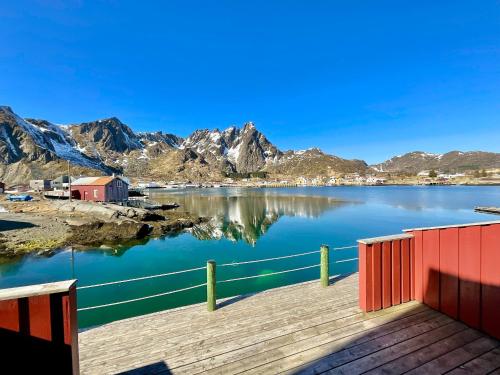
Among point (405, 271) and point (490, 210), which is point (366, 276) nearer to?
point (405, 271)

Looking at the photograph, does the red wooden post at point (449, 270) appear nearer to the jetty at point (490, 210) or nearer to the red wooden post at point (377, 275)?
the red wooden post at point (377, 275)

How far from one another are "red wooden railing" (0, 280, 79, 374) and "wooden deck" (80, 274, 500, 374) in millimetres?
1556

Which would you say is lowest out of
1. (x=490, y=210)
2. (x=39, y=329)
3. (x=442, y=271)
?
(x=490, y=210)

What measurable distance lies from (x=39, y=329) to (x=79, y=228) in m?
32.7

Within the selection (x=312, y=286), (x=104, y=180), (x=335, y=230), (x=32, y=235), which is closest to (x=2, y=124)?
(x=104, y=180)

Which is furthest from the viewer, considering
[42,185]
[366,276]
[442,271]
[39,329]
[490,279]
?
[42,185]

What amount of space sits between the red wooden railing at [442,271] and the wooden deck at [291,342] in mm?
262

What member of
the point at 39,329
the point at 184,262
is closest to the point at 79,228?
the point at 184,262

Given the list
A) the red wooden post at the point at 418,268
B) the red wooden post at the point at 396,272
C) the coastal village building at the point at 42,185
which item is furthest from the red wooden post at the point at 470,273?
the coastal village building at the point at 42,185

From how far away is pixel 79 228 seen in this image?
3130 cm

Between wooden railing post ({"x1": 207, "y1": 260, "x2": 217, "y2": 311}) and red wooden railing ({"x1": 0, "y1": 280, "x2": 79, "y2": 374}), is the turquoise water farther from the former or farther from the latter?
red wooden railing ({"x1": 0, "y1": 280, "x2": 79, "y2": 374})

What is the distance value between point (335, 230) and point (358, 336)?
33.0m

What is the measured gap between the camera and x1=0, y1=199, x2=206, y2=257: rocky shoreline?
84.1 feet

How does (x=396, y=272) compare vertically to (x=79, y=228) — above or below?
above
